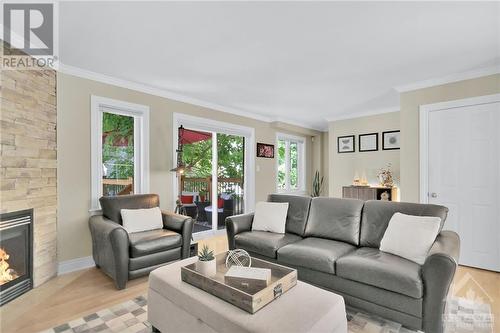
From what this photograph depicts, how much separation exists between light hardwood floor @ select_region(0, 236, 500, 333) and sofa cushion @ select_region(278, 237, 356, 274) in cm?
121

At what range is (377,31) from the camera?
232 centimetres

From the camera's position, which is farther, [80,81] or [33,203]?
[80,81]

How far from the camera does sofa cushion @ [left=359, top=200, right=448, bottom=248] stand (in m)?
2.46

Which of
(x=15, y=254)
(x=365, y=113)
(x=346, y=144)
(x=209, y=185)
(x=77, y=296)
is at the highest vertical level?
(x=365, y=113)

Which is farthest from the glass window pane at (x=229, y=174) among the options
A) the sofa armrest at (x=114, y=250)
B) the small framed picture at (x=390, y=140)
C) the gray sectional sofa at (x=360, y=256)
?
the small framed picture at (x=390, y=140)

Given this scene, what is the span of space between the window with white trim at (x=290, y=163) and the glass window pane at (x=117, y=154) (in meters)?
3.28

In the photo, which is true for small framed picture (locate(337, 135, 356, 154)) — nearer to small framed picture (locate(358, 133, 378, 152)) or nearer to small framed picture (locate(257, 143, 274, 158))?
small framed picture (locate(358, 133, 378, 152))

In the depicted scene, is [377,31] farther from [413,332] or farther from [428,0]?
[413,332]

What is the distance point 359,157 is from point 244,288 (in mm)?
4801

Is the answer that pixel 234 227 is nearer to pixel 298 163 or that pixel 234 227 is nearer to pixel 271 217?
pixel 271 217

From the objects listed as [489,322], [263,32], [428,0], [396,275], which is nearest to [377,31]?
[428,0]

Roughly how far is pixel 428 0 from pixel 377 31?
443 mm

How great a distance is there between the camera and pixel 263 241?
288 centimetres

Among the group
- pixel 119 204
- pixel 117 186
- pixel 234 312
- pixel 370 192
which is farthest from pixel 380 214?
pixel 117 186
